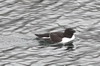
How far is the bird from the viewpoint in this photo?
97.6 feet

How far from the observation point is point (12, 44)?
29000mm

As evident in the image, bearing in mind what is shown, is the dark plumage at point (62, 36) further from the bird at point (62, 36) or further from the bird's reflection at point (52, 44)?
the bird's reflection at point (52, 44)

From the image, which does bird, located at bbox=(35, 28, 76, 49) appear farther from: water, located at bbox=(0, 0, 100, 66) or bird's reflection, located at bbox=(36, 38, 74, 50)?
water, located at bbox=(0, 0, 100, 66)

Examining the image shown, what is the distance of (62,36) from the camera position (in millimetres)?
30156

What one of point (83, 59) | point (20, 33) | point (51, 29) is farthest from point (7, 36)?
point (83, 59)

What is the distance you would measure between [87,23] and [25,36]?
4.26 m

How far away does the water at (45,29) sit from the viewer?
27156mm

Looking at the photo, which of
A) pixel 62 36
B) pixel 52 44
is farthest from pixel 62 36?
pixel 52 44

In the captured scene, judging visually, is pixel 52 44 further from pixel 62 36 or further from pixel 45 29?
pixel 45 29

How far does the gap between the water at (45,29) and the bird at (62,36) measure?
37cm

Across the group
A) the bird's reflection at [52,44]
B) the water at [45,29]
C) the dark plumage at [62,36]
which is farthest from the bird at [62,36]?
the water at [45,29]

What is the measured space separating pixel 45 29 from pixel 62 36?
1.34 meters

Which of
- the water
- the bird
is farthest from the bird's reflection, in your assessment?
the bird

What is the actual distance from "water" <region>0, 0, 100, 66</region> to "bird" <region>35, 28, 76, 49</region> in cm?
37
